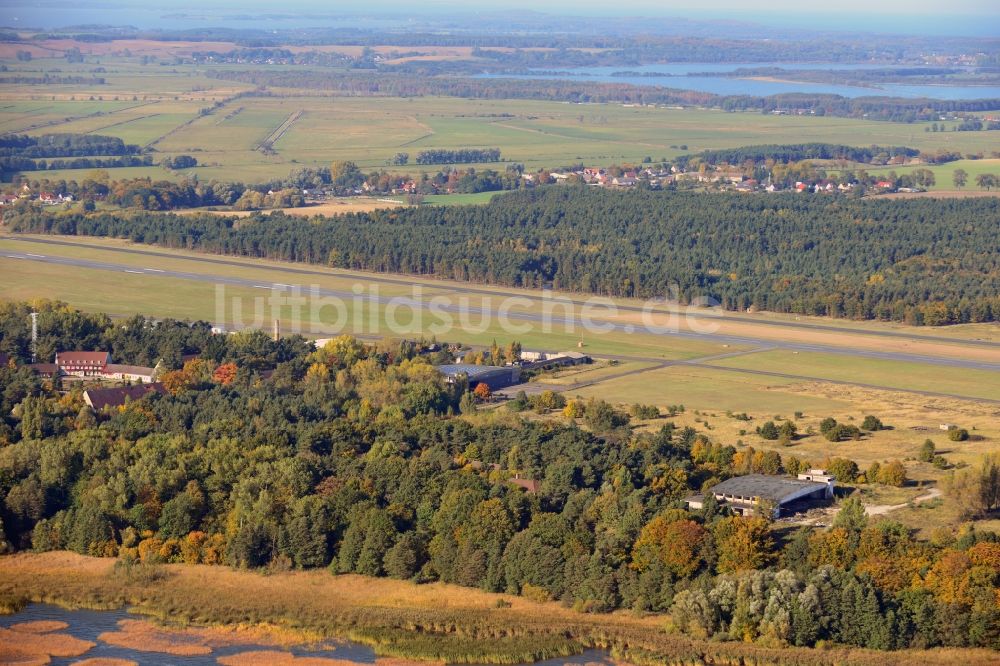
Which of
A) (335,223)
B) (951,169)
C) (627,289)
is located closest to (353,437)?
(627,289)

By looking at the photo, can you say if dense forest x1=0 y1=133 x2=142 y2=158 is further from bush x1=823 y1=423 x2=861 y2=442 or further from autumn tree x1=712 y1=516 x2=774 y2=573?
autumn tree x1=712 y1=516 x2=774 y2=573

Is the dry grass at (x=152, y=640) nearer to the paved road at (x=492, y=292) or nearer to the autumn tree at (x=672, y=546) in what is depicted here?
Answer: the autumn tree at (x=672, y=546)

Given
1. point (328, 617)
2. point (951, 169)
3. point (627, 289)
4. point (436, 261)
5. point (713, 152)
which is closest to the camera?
point (328, 617)

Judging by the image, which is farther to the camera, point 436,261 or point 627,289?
point 436,261

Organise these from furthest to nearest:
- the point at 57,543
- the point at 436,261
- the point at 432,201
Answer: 1. the point at 432,201
2. the point at 436,261
3. the point at 57,543

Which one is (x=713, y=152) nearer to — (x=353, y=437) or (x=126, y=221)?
(x=126, y=221)
